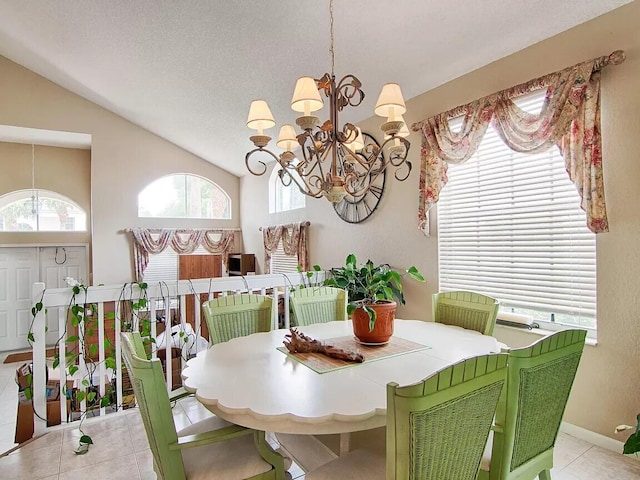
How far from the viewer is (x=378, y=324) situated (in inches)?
77.7

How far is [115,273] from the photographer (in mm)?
6188

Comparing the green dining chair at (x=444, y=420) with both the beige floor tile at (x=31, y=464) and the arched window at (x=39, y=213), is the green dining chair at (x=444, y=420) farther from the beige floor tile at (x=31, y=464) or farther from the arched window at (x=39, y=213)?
the arched window at (x=39, y=213)

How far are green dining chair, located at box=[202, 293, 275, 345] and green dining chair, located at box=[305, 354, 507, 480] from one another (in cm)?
152

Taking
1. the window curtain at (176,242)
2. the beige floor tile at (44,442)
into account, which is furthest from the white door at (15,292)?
the beige floor tile at (44,442)

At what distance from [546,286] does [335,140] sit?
184 centimetres

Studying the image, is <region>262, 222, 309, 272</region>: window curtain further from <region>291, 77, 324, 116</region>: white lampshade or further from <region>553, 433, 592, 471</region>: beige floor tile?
<region>553, 433, 592, 471</region>: beige floor tile

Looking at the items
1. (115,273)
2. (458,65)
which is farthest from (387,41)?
(115,273)

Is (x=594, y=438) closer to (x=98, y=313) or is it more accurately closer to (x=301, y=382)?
(x=301, y=382)

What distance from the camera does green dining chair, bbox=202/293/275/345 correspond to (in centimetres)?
236

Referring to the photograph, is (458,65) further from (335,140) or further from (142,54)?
(142,54)

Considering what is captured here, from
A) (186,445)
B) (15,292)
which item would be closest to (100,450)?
(186,445)

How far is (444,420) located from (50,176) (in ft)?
24.3

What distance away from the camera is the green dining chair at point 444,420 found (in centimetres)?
100

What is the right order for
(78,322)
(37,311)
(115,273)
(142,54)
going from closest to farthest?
(37,311) < (78,322) < (142,54) < (115,273)
